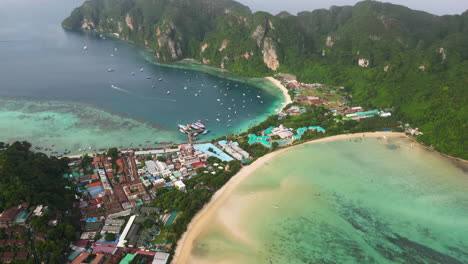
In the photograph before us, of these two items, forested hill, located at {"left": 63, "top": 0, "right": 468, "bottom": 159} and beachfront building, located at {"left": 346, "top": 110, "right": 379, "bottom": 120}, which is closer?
forested hill, located at {"left": 63, "top": 0, "right": 468, "bottom": 159}

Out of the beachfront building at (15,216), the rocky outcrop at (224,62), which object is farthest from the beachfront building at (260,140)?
the rocky outcrop at (224,62)

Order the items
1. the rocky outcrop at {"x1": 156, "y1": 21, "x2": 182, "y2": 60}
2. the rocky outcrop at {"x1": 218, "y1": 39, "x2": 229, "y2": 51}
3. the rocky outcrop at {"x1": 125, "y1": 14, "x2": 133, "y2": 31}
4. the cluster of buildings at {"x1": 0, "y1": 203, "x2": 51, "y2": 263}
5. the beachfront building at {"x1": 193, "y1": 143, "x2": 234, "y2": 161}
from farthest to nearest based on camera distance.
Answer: the rocky outcrop at {"x1": 125, "y1": 14, "x2": 133, "y2": 31} → the rocky outcrop at {"x1": 156, "y1": 21, "x2": 182, "y2": 60} → the rocky outcrop at {"x1": 218, "y1": 39, "x2": 229, "y2": 51} → the beachfront building at {"x1": 193, "y1": 143, "x2": 234, "y2": 161} → the cluster of buildings at {"x1": 0, "y1": 203, "x2": 51, "y2": 263}

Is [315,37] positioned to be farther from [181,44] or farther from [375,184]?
[375,184]

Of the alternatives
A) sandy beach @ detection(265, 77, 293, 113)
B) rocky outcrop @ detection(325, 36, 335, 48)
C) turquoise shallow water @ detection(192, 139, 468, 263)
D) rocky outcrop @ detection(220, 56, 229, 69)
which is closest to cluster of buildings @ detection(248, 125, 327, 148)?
turquoise shallow water @ detection(192, 139, 468, 263)

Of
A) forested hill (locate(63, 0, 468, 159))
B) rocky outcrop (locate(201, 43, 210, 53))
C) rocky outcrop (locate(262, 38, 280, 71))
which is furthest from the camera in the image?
rocky outcrop (locate(201, 43, 210, 53))

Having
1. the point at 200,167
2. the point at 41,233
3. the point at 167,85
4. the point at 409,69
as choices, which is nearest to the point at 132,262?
the point at 41,233

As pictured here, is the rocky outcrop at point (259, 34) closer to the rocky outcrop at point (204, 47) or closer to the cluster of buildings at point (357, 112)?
the rocky outcrop at point (204, 47)

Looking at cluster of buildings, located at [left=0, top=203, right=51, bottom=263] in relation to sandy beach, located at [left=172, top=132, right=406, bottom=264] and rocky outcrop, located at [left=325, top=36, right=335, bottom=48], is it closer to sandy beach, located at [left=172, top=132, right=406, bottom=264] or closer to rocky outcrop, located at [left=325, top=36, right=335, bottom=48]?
sandy beach, located at [left=172, top=132, right=406, bottom=264]

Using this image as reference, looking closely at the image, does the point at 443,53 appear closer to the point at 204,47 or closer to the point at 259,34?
the point at 259,34
